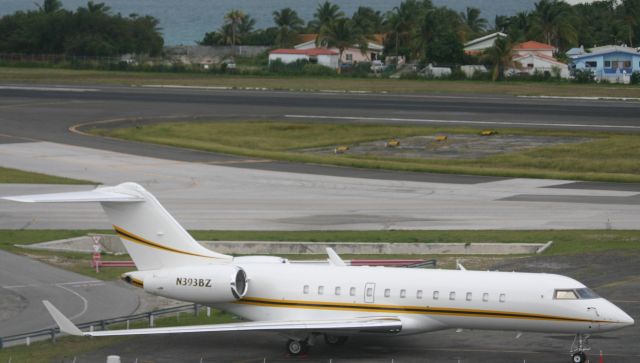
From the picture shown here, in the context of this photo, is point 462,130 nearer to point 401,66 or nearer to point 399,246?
point 399,246

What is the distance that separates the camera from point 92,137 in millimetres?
87062

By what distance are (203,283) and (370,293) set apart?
15.3ft

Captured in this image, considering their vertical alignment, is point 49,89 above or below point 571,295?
below

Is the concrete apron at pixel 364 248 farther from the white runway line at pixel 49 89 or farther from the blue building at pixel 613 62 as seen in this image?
the blue building at pixel 613 62

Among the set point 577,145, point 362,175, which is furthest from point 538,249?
point 577,145

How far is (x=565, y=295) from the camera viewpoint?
96.6 ft

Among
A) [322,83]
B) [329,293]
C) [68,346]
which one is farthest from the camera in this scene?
[322,83]

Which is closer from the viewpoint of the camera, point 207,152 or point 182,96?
point 207,152

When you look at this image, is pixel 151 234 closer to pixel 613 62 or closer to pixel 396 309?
pixel 396 309

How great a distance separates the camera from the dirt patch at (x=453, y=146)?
78062 millimetres

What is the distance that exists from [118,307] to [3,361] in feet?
26.4

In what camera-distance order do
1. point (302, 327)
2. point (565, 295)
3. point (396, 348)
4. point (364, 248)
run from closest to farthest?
point (565, 295) < point (302, 327) < point (396, 348) < point (364, 248)

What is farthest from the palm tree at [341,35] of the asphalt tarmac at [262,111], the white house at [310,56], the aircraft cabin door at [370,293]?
the aircraft cabin door at [370,293]

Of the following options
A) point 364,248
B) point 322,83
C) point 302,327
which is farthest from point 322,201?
point 322,83
